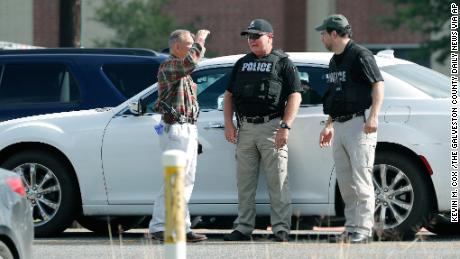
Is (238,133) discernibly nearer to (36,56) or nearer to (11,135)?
(11,135)

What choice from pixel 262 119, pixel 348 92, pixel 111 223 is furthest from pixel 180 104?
pixel 111 223

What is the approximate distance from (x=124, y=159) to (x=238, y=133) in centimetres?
109

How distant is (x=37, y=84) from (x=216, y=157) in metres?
2.58

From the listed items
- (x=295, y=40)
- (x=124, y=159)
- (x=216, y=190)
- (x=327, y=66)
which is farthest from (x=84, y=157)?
(x=295, y=40)

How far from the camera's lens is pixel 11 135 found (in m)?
13.0

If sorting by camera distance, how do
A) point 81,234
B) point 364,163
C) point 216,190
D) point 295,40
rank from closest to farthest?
point 364,163 → point 216,190 → point 81,234 → point 295,40

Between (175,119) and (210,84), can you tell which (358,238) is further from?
(210,84)

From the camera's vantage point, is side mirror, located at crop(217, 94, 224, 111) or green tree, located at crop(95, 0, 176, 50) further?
green tree, located at crop(95, 0, 176, 50)

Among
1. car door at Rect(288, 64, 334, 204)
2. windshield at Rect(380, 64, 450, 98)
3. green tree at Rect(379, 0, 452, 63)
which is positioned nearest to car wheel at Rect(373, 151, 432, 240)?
car door at Rect(288, 64, 334, 204)

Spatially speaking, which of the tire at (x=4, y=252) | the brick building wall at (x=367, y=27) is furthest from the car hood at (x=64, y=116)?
the brick building wall at (x=367, y=27)

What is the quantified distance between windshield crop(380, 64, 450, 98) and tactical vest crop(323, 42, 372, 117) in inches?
29.9

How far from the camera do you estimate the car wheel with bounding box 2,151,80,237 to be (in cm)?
1291

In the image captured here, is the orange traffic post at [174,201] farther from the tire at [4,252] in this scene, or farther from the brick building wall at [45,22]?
the brick building wall at [45,22]

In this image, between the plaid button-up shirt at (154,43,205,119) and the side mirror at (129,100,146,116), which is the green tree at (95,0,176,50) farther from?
the plaid button-up shirt at (154,43,205,119)
